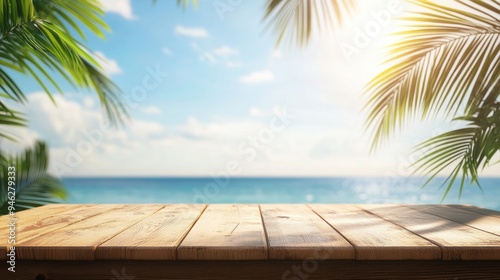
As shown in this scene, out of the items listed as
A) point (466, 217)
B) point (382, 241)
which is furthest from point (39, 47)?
point (466, 217)

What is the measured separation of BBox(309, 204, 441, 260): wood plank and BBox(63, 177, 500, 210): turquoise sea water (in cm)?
1707

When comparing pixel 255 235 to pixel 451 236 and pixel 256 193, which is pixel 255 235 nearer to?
pixel 451 236

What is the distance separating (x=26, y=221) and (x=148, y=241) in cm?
59

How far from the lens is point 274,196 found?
20.7 metres

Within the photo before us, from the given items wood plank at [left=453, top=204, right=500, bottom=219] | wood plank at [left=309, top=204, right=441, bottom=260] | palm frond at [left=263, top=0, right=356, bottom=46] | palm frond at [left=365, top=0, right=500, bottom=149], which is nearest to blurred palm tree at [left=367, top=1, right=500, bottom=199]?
palm frond at [left=365, top=0, right=500, bottom=149]

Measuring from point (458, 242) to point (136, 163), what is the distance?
941 inches

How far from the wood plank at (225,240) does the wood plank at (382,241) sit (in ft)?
0.75

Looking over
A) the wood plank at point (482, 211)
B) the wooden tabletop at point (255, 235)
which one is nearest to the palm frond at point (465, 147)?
the wood plank at point (482, 211)

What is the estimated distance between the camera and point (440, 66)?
217cm

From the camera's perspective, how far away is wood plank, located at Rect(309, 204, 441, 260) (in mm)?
1017

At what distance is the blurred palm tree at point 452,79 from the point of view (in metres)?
2.06

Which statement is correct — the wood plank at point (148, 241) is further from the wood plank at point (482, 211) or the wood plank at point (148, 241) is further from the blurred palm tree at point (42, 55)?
the wood plank at point (482, 211)

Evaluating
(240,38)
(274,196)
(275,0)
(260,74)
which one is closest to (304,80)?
(260,74)

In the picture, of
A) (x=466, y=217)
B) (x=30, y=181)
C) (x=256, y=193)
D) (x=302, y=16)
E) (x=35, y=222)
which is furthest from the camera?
(x=256, y=193)
